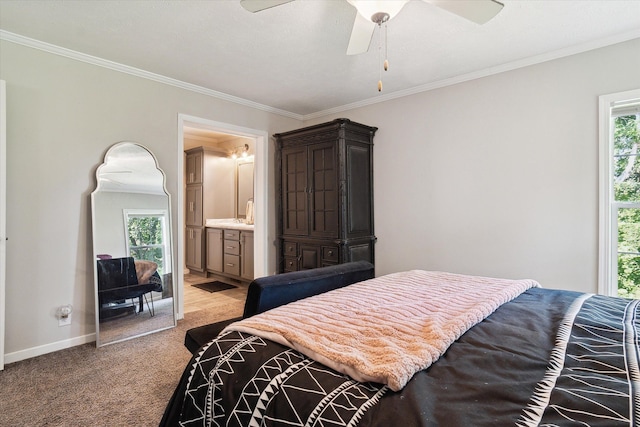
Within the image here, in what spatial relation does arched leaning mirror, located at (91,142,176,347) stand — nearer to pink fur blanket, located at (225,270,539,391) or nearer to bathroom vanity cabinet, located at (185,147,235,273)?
pink fur blanket, located at (225,270,539,391)

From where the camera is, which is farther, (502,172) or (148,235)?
(148,235)

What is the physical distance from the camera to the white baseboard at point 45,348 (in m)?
2.48

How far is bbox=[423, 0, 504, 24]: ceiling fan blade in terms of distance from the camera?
159 centimetres

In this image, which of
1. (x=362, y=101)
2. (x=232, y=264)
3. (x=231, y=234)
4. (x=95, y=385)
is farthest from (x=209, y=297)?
(x=362, y=101)

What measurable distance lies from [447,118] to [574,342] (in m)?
2.66

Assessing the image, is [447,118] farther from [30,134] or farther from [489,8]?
[30,134]

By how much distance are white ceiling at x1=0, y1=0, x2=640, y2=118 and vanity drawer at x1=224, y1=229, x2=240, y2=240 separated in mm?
2187

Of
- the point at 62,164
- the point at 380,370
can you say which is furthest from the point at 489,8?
the point at 62,164

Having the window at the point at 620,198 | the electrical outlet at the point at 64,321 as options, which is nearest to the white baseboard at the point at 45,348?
the electrical outlet at the point at 64,321

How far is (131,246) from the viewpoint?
3.04 metres

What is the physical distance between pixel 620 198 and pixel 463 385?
2.67 m

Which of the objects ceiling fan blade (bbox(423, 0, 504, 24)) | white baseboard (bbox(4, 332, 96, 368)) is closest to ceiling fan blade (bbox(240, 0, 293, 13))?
ceiling fan blade (bbox(423, 0, 504, 24))

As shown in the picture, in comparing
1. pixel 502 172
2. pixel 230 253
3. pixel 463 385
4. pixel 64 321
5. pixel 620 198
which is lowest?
pixel 64 321

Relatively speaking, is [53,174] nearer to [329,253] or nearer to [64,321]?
[64,321]
